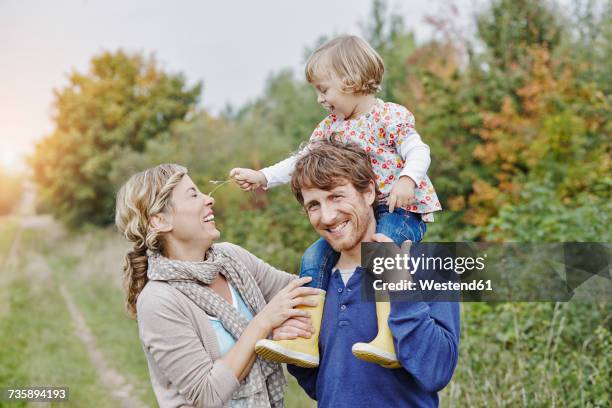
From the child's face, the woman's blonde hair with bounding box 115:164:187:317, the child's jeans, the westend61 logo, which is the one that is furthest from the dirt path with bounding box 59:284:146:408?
the child's face

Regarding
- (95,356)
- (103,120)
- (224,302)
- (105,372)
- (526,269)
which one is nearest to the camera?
(224,302)

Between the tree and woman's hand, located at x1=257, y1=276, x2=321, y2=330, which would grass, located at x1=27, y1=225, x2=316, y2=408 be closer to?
the tree

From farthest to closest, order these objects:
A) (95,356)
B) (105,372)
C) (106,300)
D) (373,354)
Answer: (106,300) < (95,356) < (105,372) < (373,354)

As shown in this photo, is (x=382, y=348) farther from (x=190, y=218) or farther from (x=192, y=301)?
(x=190, y=218)

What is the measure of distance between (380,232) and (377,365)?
54 centimetres

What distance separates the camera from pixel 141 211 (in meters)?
2.63

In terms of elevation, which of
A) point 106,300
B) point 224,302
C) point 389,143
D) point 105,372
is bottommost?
point 224,302

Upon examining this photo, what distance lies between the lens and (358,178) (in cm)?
249

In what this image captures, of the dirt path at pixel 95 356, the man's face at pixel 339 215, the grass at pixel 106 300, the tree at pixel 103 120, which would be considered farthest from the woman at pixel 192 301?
the tree at pixel 103 120

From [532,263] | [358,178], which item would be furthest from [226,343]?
[532,263]

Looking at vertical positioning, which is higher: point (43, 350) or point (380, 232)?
point (43, 350)

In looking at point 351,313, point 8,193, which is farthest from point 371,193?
point 8,193

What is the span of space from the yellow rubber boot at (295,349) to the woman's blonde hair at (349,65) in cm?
104

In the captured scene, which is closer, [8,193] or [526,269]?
[526,269]
